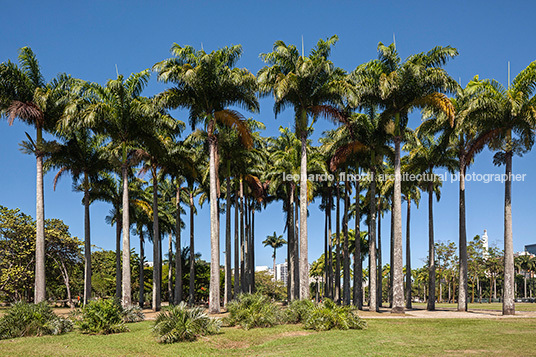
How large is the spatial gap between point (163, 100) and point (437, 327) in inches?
770

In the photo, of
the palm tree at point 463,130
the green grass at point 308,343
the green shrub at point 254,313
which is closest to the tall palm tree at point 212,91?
the green shrub at point 254,313

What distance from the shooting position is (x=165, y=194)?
5034cm

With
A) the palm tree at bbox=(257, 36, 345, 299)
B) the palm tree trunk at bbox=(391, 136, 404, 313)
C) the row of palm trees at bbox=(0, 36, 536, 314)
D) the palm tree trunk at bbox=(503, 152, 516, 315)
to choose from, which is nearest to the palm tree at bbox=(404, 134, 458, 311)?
the row of palm trees at bbox=(0, 36, 536, 314)

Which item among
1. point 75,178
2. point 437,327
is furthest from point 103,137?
point 437,327

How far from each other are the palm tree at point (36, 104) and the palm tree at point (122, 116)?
1716 mm

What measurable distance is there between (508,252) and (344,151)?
1241 centimetres

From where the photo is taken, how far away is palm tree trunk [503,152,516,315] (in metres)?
25.4

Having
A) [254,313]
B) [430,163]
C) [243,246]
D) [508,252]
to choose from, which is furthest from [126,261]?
[430,163]

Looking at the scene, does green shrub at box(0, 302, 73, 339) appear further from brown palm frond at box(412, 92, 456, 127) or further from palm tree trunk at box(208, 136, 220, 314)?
brown palm frond at box(412, 92, 456, 127)

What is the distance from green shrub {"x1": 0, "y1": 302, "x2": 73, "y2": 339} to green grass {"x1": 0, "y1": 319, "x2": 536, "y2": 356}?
882mm

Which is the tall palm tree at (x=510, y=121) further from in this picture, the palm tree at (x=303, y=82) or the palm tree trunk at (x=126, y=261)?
the palm tree trunk at (x=126, y=261)

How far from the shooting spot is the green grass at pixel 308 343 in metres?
13.2

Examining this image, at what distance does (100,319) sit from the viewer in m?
17.9

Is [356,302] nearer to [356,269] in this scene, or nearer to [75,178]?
[356,269]
